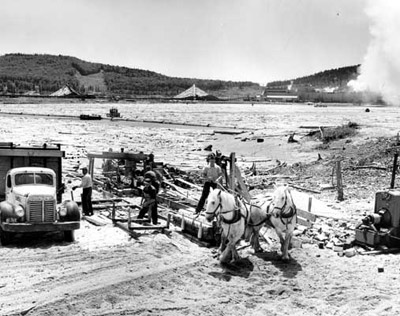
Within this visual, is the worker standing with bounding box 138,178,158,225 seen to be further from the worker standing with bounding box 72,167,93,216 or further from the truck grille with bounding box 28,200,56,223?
the truck grille with bounding box 28,200,56,223

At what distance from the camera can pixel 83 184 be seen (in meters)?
18.1

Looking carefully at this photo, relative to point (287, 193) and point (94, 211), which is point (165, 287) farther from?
point (94, 211)

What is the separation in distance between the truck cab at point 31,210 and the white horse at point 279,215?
4.80 m

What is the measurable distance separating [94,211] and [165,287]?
819 cm

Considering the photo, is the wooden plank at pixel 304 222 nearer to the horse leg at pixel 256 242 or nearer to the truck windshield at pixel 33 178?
the horse leg at pixel 256 242

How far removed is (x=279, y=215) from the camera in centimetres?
1331

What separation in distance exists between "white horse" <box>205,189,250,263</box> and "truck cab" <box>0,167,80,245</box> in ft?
14.5

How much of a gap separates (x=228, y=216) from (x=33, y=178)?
6.41 m

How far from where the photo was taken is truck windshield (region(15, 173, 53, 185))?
52.7ft

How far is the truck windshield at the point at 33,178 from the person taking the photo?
52.7 feet


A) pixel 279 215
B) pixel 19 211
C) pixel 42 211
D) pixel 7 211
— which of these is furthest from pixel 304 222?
pixel 7 211

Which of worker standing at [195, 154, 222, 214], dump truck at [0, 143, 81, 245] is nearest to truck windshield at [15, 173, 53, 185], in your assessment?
dump truck at [0, 143, 81, 245]

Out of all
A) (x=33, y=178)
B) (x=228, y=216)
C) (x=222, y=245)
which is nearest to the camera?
(x=228, y=216)

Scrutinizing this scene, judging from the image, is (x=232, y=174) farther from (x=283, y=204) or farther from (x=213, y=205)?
(x=213, y=205)
